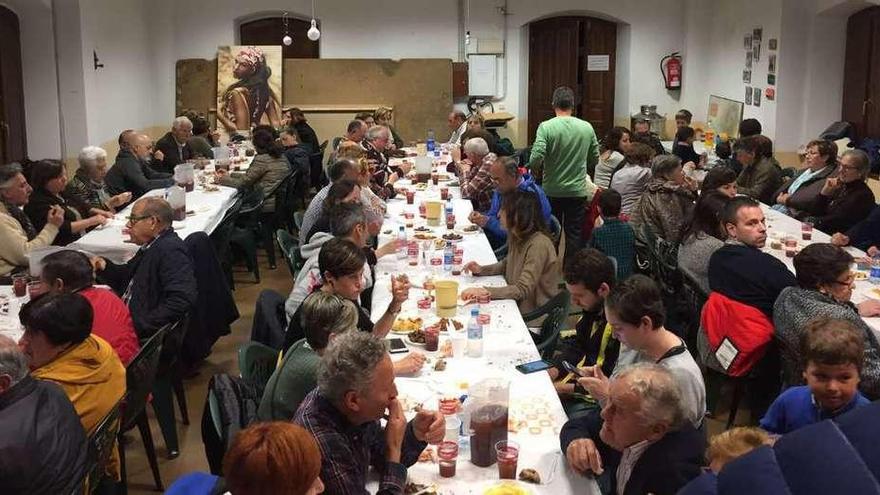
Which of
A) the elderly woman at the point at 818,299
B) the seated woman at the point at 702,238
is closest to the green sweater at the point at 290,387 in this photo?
the elderly woman at the point at 818,299

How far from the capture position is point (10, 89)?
10688 millimetres

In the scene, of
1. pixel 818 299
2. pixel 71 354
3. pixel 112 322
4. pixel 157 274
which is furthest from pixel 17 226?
pixel 818 299

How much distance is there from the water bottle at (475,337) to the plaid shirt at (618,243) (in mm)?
1960

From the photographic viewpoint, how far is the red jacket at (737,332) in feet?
15.1

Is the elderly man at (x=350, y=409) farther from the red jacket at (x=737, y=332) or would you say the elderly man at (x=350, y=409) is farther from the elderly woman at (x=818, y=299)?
the red jacket at (x=737, y=332)

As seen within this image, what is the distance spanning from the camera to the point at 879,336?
4.34 m

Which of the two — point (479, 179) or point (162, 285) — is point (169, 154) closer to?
point (479, 179)

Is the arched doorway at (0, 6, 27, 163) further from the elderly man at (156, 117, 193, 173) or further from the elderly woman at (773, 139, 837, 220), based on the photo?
the elderly woman at (773, 139, 837, 220)

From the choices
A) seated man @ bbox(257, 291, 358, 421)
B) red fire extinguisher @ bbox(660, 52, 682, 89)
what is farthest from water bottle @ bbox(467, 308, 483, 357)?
red fire extinguisher @ bbox(660, 52, 682, 89)

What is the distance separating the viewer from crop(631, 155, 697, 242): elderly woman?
658 cm

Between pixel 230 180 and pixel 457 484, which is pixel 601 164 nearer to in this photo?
pixel 230 180

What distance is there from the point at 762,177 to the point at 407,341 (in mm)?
5201

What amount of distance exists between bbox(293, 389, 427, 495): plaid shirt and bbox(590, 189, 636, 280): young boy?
143 inches

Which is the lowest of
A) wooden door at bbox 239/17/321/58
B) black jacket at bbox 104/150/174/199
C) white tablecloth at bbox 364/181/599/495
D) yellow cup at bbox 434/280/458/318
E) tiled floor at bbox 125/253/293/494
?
tiled floor at bbox 125/253/293/494
